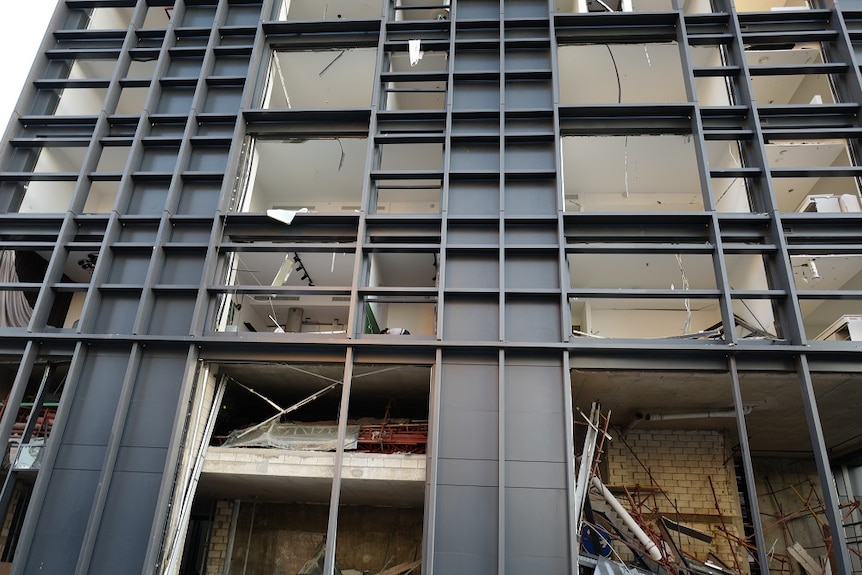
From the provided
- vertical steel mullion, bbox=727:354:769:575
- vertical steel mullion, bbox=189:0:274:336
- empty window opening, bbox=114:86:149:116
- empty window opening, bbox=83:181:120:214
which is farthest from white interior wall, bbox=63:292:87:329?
vertical steel mullion, bbox=727:354:769:575

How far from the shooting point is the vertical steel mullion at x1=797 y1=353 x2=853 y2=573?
25.4 feet

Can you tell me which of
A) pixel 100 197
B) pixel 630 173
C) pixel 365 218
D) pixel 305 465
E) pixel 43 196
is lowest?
pixel 305 465

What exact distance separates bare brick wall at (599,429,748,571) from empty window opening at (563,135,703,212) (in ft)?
15.9

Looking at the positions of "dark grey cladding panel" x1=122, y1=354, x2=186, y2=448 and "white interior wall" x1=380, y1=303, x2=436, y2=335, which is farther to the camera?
"white interior wall" x1=380, y1=303, x2=436, y2=335

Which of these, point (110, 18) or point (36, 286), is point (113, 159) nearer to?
point (110, 18)

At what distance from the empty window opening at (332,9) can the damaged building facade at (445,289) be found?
2.6 inches

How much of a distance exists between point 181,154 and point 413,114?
4.26m

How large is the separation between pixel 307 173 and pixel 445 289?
6042 millimetres

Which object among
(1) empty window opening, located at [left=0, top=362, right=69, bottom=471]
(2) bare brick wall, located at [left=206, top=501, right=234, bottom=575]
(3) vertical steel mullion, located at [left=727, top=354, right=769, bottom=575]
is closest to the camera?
(3) vertical steel mullion, located at [left=727, top=354, right=769, bottom=575]

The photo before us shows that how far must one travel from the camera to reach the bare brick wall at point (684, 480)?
12.2m

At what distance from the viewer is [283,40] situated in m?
12.7

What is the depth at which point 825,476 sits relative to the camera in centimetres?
823

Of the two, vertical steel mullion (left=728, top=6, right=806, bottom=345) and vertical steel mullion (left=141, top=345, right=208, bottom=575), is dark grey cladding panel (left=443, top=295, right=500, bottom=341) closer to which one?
vertical steel mullion (left=141, top=345, right=208, bottom=575)

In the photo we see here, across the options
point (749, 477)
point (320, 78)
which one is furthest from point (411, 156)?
point (749, 477)
